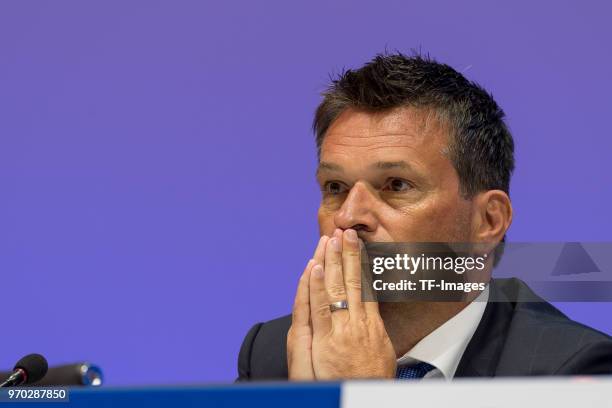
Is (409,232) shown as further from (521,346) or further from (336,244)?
(521,346)

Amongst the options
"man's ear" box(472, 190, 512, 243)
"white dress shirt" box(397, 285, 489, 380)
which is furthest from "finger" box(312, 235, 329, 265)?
"man's ear" box(472, 190, 512, 243)

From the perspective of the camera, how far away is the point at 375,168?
1.90 meters

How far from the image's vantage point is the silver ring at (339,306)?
1.78 meters

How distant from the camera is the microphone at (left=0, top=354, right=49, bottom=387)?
133 cm

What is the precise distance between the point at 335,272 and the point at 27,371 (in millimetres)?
707

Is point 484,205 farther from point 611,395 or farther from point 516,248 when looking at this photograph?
point 611,395

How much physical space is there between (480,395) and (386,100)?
1313mm

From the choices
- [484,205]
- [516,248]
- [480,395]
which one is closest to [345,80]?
[484,205]

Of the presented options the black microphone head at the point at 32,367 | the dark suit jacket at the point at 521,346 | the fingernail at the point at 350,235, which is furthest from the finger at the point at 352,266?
the black microphone head at the point at 32,367

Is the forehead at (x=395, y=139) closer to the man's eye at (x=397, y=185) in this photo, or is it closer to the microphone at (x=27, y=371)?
the man's eye at (x=397, y=185)

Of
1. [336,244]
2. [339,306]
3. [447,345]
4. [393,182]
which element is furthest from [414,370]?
[393,182]

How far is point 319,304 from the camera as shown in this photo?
70.9 inches

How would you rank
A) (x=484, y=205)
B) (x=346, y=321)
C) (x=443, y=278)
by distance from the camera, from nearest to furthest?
(x=346, y=321) → (x=443, y=278) → (x=484, y=205)

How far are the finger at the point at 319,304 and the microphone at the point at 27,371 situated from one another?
604 mm
